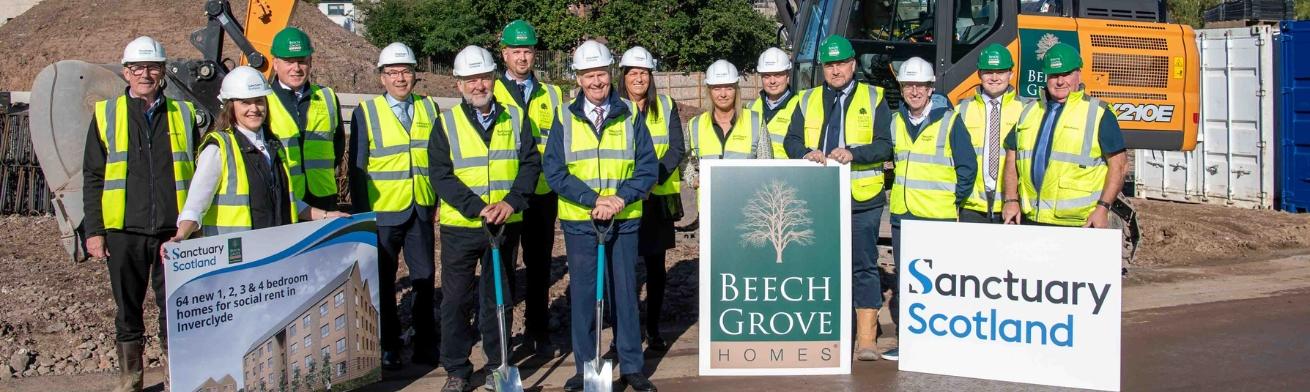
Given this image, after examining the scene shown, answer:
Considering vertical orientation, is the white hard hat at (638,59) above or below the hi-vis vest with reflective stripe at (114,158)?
above

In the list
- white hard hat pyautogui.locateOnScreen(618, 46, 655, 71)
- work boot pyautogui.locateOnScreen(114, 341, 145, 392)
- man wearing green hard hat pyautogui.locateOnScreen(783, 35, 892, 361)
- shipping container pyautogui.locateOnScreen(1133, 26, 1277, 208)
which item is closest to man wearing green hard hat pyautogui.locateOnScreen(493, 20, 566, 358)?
white hard hat pyautogui.locateOnScreen(618, 46, 655, 71)

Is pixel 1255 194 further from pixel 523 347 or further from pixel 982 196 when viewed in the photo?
pixel 523 347

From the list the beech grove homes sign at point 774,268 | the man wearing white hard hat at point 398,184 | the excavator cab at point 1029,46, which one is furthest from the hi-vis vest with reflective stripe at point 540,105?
the excavator cab at point 1029,46

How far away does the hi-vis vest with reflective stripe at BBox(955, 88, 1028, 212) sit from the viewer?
7.54 metres

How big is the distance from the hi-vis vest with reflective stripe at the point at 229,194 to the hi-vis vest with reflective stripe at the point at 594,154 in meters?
1.60

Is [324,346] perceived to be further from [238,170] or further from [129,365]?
[129,365]

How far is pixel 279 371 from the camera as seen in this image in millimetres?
5977

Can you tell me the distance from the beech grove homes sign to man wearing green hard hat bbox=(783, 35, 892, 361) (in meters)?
0.34

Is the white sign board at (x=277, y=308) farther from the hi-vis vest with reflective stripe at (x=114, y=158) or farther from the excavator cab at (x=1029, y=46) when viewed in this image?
the excavator cab at (x=1029, y=46)

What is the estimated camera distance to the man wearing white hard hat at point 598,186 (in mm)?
6469

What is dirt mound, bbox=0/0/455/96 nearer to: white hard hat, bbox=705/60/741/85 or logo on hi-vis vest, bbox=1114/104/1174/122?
logo on hi-vis vest, bbox=1114/104/1174/122

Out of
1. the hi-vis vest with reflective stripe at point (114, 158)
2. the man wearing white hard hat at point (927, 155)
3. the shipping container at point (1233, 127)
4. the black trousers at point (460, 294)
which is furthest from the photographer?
the shipping container at point (1233, 127)

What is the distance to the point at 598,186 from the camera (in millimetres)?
6500

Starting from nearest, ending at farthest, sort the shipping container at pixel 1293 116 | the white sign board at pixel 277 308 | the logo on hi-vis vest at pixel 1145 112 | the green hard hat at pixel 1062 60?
the white sign board at pixel 277 308, the green hard hat at pixel 1062 60, the logo on hi-vis vest at pixel 1145 112, the shipping container at pixel 1293 116
